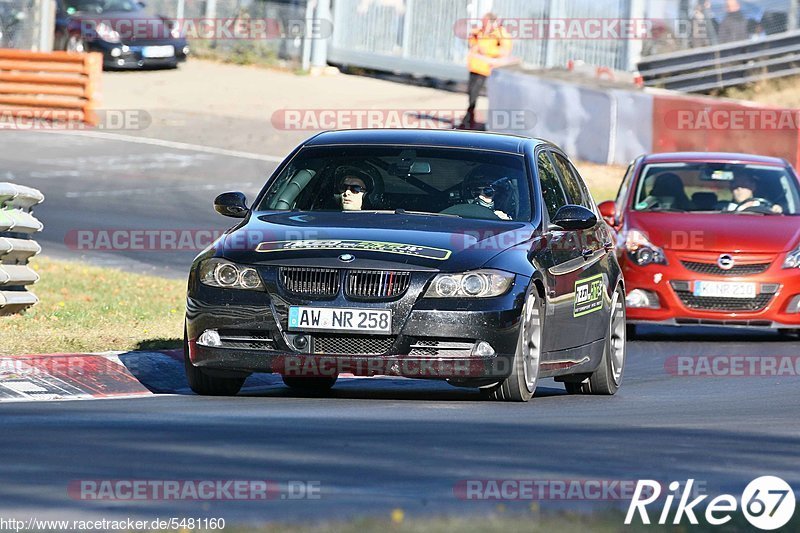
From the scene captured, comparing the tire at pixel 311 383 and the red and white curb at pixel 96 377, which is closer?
the red and white curb at pixel 96 377

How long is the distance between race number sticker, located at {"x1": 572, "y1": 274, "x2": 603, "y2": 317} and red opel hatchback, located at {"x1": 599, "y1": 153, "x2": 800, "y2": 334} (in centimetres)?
412

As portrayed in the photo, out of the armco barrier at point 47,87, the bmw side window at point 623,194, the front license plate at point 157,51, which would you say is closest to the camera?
the bmw side window at point 623,194

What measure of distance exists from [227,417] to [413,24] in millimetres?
32424

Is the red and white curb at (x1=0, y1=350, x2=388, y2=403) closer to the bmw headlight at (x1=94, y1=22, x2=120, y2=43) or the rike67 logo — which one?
the rike67 logo

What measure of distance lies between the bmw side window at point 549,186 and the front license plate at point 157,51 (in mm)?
28129

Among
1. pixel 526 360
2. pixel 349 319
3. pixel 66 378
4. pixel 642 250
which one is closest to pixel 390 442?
pixel 349 319

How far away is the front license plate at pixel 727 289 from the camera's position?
50.5 ft

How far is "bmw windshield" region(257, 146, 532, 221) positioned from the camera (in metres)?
10.7

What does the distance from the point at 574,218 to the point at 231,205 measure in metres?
2.01

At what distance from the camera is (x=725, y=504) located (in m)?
6.71

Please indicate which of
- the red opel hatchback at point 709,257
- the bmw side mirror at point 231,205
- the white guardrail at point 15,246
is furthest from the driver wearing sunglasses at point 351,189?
the red opel hatchback at point 709,257

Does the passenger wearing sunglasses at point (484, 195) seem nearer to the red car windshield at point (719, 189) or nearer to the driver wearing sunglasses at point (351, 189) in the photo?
the driver wearing sunglasses at point (351, 189)

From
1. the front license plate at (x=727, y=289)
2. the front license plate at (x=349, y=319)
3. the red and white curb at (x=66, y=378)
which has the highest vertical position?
the front license plate at (x=349, y=319)

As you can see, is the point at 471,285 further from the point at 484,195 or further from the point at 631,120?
the point at 631,120
